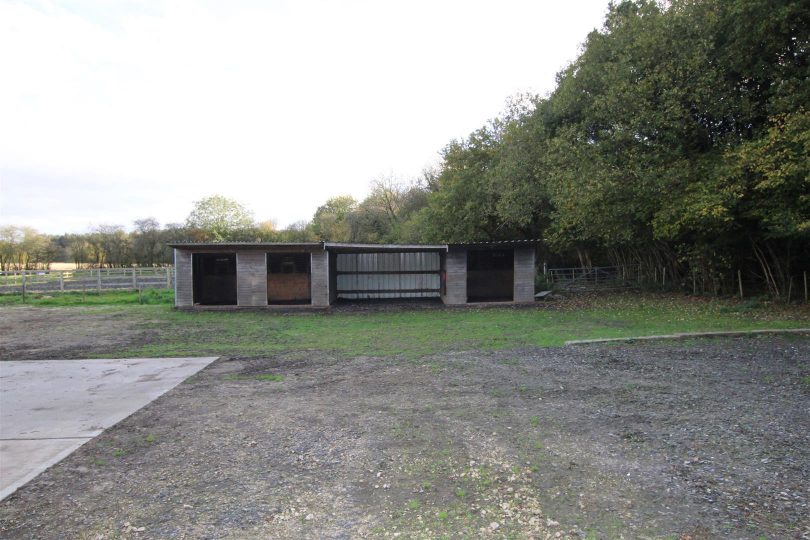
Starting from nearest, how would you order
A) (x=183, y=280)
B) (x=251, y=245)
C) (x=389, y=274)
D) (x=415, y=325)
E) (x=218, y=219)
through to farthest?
(x=415, y=325)
(x=251, y=245)
(x=183, y=280)
(x=389, y=274)
(x=218, y=219)

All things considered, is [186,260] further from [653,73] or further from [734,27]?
[734,27]

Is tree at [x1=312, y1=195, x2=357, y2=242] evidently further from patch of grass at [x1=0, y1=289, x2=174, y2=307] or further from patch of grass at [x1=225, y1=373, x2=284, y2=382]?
patch of grass at [x1=225, y1=373, x2=284, y2=382]

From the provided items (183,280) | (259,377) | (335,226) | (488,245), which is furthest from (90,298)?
(335,226)

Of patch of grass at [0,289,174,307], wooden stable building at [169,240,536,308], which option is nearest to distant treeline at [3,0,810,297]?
wooden stable building at [169,240,536,308]

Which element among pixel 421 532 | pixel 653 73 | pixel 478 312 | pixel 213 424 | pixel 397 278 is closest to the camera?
pixel 421 532

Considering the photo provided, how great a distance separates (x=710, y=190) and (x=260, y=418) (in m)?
12.0

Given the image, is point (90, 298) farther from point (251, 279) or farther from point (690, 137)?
point (690, 137)

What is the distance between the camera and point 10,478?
11.6 feet

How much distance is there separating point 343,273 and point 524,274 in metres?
7.42

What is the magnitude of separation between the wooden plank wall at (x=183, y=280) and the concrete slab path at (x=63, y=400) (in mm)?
8132

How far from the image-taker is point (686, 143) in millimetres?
14070

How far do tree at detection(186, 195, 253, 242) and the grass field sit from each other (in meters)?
34.7

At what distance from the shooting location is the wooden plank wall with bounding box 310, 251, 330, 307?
52.9ft

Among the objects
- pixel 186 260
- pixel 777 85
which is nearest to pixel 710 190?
pixel 777 85
